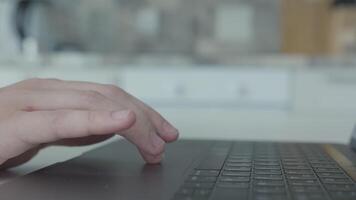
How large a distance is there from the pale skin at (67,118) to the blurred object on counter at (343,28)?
259 cm

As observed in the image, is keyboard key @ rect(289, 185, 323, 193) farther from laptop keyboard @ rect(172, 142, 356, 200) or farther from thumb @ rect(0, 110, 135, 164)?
Result: thumb @ rect(0, 110, 135, 164)

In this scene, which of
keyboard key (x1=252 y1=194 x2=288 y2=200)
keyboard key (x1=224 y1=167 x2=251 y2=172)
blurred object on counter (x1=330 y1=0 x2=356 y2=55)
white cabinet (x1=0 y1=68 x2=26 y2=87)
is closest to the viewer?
keyboard key (x1=252 y1=194 x2=288 y2=200)

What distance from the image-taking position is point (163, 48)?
307 cm

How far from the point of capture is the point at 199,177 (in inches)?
15.6

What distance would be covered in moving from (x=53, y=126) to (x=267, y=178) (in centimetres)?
16

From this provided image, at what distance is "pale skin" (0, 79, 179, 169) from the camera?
0.43 metres

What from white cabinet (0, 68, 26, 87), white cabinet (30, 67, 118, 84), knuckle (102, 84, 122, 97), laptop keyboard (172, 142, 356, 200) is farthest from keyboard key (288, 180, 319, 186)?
white cabinet (0, 68, 26, 87)

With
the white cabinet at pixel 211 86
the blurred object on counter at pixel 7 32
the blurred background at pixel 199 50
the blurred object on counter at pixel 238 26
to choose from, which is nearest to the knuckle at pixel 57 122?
the blurred background at pixel 199 50

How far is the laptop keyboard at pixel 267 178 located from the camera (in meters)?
0.33

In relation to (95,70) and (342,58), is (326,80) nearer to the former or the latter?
(342,58)

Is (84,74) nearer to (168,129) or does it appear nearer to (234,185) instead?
(168,129)

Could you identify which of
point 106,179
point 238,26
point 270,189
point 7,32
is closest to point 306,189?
point 270,189

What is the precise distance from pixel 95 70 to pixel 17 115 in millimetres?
1931

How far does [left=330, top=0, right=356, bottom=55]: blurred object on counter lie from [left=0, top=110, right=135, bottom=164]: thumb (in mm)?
2681
